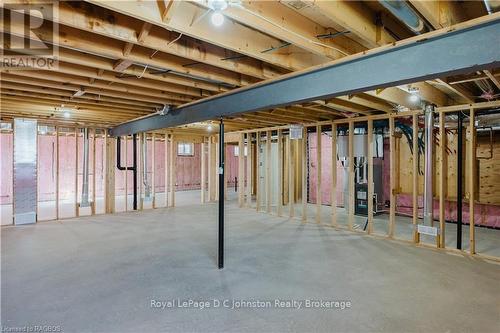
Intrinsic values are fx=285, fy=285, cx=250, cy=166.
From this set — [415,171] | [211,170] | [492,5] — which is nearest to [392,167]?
[415,171]

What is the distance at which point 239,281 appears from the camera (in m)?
2.87

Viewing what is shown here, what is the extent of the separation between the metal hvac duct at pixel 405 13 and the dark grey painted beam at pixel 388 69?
0.25ft

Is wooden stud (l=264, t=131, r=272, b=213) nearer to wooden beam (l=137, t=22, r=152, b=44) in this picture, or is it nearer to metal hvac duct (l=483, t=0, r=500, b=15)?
wooden beam (l=137, t=22, r=152, b=44)

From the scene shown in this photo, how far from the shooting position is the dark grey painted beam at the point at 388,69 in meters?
1.42

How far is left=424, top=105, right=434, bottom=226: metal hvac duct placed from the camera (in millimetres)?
3723

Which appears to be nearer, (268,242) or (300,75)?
(300,75)

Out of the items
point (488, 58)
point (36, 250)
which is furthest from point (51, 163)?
point (488, 58)

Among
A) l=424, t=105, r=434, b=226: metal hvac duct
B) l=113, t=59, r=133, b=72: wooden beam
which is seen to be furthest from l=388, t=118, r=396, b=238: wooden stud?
l=113, t=59, r=133, b=72: wooden beam

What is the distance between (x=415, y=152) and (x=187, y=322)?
3.72m

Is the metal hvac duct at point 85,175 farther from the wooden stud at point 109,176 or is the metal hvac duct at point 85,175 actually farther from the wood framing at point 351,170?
the wood framing at point 351,170

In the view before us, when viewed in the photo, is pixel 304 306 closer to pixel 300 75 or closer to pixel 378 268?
pixel 378 268

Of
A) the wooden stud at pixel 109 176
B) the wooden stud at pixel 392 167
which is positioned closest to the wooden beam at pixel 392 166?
the wooden stud at pixel 392 167

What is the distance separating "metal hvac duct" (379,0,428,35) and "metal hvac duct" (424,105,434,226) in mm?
2522

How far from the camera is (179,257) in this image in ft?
11.7
